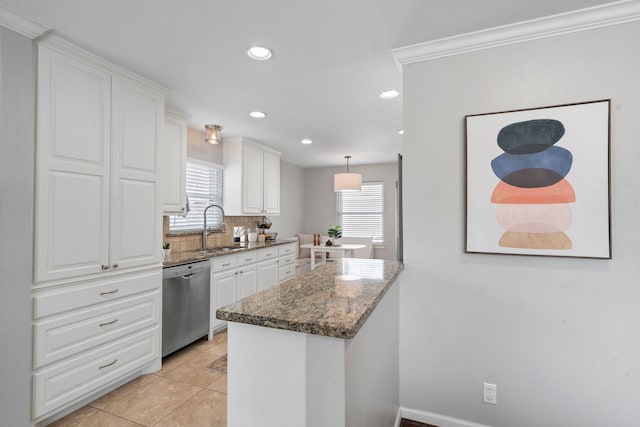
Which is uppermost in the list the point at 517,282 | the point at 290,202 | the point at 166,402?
the point at 290,202

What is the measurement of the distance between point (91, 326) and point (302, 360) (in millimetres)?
1826

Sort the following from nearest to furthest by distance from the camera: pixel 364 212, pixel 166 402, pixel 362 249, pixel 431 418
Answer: pixel 431 418 → pixel 166 402 → pixel 362 249 → pixel 364 212

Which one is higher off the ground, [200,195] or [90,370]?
[200,195]

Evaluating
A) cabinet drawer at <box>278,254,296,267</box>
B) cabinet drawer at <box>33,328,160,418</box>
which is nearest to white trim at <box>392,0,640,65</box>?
cabinet drawer at <box>33,328,160,418</box>

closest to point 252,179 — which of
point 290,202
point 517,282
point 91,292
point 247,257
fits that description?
point 247,257

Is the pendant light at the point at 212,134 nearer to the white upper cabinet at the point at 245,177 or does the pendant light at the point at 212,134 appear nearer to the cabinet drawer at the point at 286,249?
the white upper cabinet at the point at 245,177

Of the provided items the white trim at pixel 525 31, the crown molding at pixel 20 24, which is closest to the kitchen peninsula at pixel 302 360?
the white trim at pixel 525 31

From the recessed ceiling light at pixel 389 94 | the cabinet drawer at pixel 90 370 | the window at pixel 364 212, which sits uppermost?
the recessed ceiling light at pixel 389 94

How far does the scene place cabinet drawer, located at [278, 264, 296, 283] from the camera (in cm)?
459

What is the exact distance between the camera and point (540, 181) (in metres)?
1.61

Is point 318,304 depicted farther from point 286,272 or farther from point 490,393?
point 286,272

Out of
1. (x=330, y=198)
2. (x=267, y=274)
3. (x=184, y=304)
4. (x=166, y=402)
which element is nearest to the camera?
(x=166, y=402)

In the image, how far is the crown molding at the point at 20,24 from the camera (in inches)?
60.2

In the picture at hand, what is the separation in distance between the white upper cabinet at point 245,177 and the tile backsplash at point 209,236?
338mm
